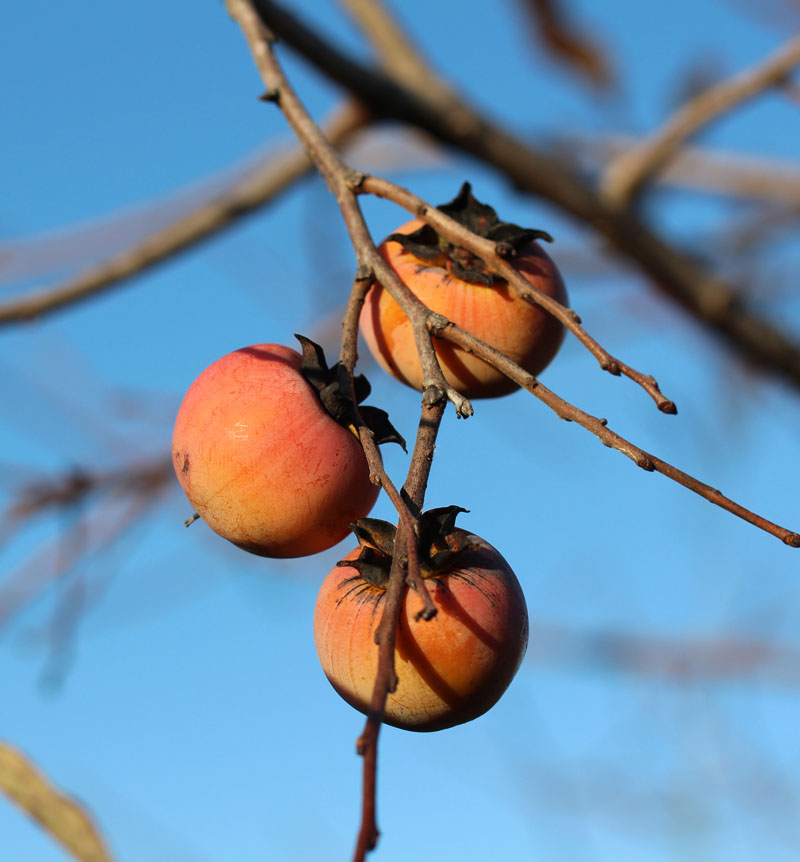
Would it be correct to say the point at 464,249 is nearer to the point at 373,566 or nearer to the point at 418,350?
the point at 418,350

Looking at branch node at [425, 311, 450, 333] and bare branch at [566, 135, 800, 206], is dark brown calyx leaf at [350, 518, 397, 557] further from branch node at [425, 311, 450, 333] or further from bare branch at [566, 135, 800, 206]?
bare branch at [566, 135, 800, 206]

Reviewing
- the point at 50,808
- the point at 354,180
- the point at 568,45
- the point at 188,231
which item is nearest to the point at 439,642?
the point at 50,808

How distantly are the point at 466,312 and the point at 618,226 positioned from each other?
140 cm

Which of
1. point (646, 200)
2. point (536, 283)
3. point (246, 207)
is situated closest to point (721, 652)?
point (646, 200)

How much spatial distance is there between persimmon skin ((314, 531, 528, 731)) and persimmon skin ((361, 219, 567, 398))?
9.0 inches

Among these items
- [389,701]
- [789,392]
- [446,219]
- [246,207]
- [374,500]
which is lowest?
[389,701]

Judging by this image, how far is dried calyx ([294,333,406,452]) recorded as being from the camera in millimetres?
820

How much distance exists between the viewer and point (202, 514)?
86 centimetres

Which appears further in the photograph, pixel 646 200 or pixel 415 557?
pixel 646 200

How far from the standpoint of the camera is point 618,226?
220 cm

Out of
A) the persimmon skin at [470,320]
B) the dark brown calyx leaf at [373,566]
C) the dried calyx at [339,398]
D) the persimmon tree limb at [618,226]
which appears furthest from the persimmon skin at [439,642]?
the persimmon tree limb at [618,226]

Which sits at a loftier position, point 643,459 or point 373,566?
point 643,459

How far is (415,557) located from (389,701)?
20 cm

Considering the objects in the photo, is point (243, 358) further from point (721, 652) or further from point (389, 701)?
point (721, 652)
